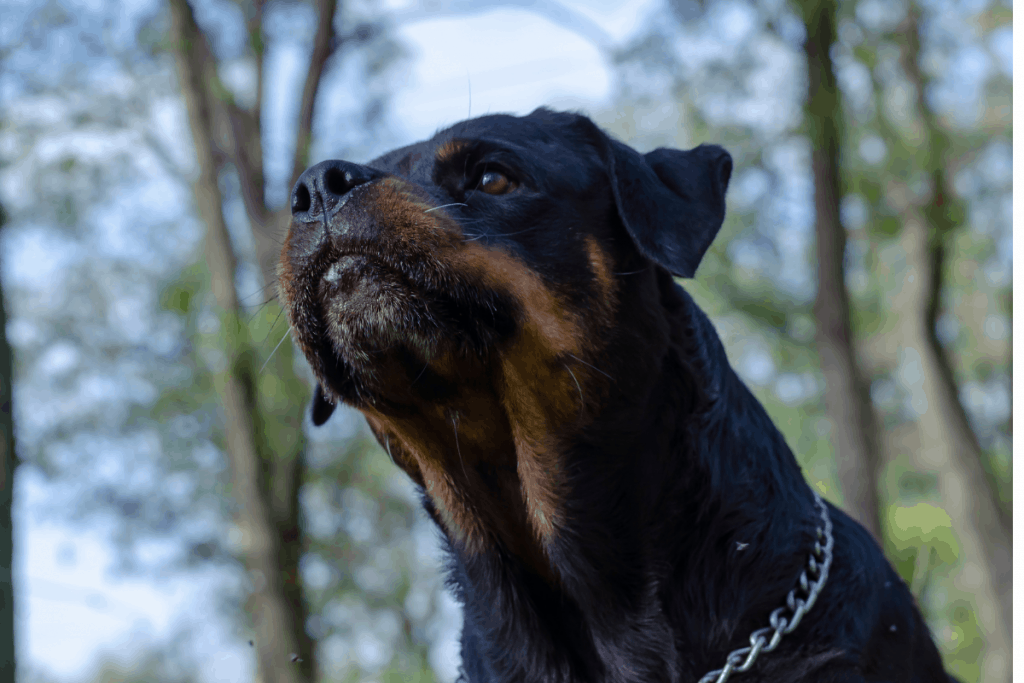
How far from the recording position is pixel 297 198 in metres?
2.61

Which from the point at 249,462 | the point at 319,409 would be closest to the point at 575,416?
the point at 319,409

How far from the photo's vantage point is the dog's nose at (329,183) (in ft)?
8.29

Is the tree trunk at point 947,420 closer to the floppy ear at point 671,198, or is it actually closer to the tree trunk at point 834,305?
the tree trunk at point 834,305

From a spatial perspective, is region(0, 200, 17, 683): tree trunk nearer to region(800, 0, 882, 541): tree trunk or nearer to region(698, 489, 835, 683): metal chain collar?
region(698, 489, 835, 683): metal chain collar

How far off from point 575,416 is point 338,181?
41.3 inches

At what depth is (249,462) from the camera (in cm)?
891

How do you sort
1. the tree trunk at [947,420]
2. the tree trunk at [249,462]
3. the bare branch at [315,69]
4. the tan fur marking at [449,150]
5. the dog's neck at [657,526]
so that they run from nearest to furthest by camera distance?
the dog's neck at [657,526] < the tan fur marking at [449,150] < the tree trunk at [249,462] < the bare branch at [315,69] < the tree trunk at [947,420]

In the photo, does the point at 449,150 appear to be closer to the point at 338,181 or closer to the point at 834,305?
the point at 338,181

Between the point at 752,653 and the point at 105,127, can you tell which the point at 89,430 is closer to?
the point at 105,127

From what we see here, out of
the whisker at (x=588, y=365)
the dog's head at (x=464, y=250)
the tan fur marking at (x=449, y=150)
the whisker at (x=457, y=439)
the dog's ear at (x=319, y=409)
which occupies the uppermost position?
the tan fur marking at (x=449, y=150)

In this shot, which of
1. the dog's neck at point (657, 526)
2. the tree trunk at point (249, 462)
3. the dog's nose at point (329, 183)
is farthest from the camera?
the tree trunk at point (249, 462)

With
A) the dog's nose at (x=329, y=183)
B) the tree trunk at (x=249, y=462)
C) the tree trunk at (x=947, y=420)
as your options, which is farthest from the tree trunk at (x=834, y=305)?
the dog's nose at (x=329, y=183)

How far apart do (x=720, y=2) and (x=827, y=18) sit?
1.36m

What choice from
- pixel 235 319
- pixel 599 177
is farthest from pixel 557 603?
pixel 235 319
